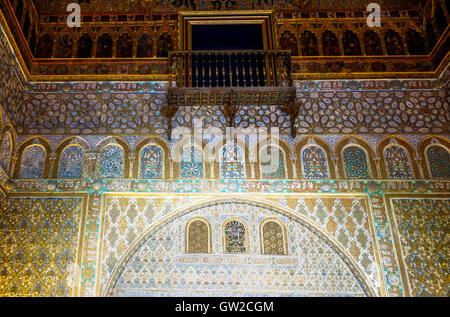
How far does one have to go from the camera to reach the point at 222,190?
716 centimetres

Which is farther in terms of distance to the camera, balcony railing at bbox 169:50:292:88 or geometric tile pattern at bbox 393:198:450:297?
balcony railing at bbox 169:50:292:88

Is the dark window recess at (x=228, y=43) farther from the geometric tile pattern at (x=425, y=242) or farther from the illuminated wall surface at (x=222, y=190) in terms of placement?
the geometric tile pattern at (x=425, y=242)

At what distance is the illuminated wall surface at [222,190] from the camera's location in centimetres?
660

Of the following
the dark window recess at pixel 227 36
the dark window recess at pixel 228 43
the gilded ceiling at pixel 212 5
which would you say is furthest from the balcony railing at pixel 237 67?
the gilded ceiling at pixel 212 5

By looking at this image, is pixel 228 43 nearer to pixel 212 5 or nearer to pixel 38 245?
pixel 212 5

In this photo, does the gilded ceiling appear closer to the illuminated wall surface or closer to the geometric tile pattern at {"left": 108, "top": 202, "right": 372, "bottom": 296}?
the illuminated wall surface

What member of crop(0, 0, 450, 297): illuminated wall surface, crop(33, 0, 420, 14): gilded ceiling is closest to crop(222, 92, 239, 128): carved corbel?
crop(0, 0, 450, 297): illuminated wall surface

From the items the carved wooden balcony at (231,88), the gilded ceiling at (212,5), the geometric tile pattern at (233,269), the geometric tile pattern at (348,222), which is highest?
the gilded ceiling at (212,5)

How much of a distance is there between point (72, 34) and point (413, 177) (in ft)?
20.3

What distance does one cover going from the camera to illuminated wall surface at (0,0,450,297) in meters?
6.60

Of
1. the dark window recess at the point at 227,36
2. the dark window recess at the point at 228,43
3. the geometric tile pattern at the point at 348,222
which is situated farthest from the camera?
the dark window recess at the point at 227,36

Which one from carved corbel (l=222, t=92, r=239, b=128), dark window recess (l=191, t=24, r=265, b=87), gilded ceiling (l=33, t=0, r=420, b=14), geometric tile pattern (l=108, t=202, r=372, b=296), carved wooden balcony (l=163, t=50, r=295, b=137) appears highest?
gilded ceiling (l=33, t=0, r=420, b=14)

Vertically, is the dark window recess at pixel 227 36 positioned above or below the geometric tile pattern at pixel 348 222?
above
